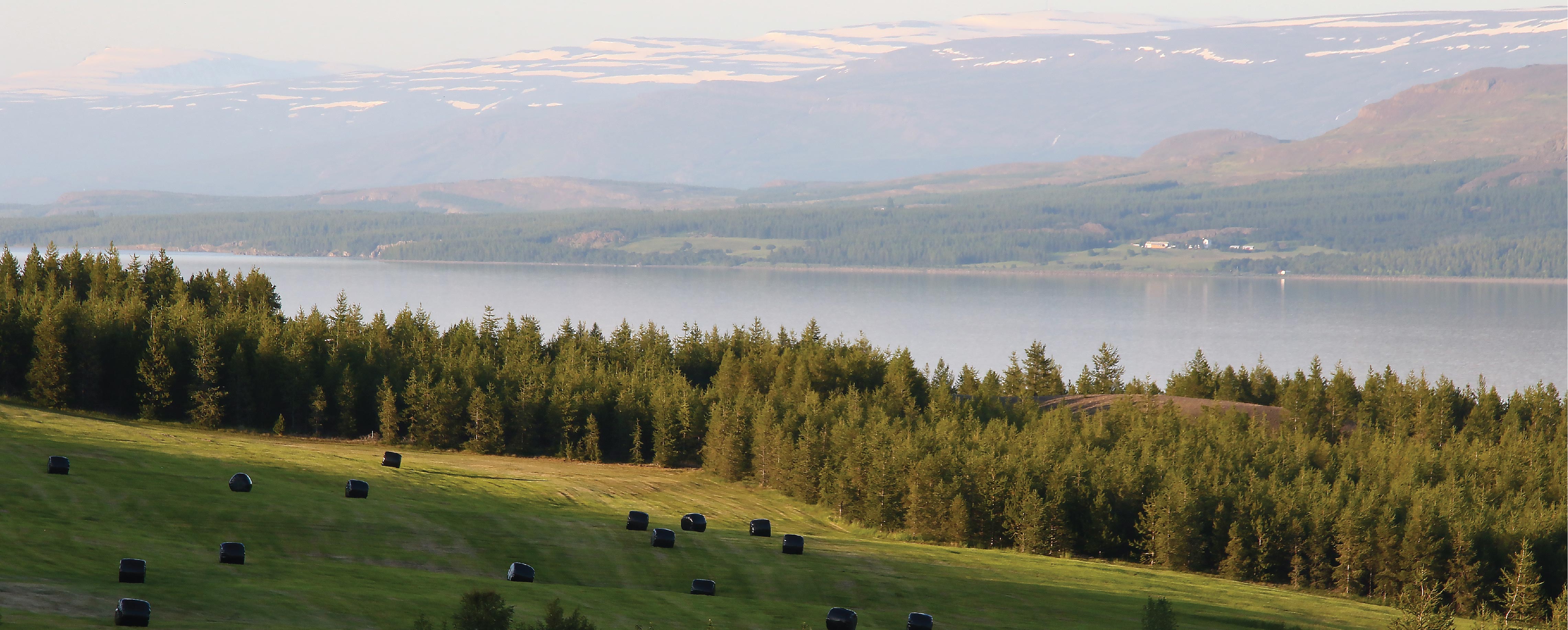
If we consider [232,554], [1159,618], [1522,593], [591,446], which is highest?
[1159,618]

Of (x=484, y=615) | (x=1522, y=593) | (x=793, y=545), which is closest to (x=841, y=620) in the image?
(x=793, y=545)

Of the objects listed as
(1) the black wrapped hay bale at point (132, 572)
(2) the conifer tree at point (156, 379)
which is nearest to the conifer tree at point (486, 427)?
(2) the conifer tree at point (156, 379)

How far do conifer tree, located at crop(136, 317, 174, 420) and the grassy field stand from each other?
13673 mm

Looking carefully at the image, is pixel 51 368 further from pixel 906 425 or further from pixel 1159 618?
pixel 1159 618

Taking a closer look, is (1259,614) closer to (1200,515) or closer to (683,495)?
(1200,515)

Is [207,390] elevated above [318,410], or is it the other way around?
[207,390]

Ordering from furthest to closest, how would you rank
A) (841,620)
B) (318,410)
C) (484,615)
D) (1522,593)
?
(318,410), (1522,593), (841,620), (484,615)

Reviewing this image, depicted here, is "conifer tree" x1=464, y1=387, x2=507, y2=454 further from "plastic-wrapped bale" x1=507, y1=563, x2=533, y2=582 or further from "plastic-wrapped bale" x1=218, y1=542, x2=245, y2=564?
"plastic-wrapped bale" x1=218, y1=542, x2=245, y2=564

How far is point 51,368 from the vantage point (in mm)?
86500

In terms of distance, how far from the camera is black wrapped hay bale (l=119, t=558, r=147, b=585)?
40.9 m

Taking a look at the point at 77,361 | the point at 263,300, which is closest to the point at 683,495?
the point at 77,361

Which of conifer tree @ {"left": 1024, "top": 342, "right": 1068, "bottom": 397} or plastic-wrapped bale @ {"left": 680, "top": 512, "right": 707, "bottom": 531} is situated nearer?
plastic-wrapped bale @ {"left": 680, "top": 512, "right": 707, "bottom": 531}

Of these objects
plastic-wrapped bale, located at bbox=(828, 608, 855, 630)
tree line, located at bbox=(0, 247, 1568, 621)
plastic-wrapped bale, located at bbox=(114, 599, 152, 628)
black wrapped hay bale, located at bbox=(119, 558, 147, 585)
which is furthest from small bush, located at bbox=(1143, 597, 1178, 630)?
tree line, located at bbox=(0, 247, 1568, 621)

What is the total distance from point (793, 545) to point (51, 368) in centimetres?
5435
